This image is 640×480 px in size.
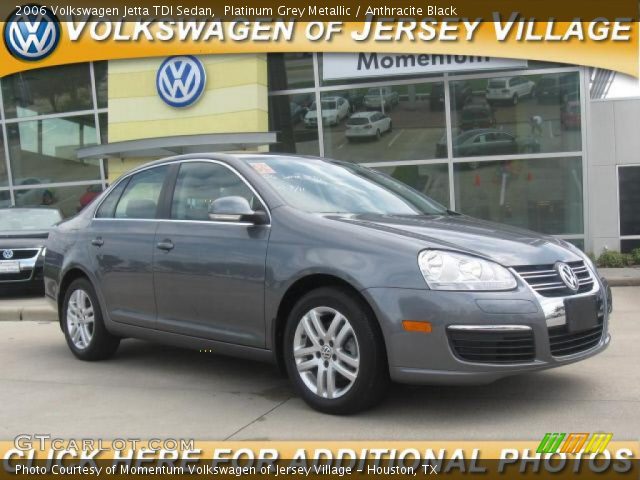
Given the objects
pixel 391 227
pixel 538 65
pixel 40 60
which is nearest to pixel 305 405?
pixel 391 227

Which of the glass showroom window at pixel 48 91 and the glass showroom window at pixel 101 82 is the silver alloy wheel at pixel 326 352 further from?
the glass showroom window at pixel 48 91

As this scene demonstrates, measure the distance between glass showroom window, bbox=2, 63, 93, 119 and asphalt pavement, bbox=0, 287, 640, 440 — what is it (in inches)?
500

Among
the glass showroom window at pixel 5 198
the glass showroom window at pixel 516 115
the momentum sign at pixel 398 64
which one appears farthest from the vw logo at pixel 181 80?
the glass showroom window at pixel 5 198

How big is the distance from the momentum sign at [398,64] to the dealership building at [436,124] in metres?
0.02

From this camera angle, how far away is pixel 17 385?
585cm

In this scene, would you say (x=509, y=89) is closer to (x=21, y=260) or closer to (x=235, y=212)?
(x=21, y=260)

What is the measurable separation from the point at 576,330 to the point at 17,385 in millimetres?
3944

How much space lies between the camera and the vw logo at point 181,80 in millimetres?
15906

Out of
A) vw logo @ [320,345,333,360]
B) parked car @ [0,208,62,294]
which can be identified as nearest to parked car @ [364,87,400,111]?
parked car @ [0,208,62,294]

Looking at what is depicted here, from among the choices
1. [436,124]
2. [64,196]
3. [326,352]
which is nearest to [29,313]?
[326,352]

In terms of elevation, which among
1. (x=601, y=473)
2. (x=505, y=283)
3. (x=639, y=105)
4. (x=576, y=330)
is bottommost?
(x=601, y=473)

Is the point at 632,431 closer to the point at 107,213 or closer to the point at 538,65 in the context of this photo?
the point at 107,213

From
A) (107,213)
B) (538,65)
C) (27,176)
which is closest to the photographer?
(107,213)

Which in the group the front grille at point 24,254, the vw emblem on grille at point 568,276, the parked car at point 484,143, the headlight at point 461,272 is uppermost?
the parked car at point 484,143
